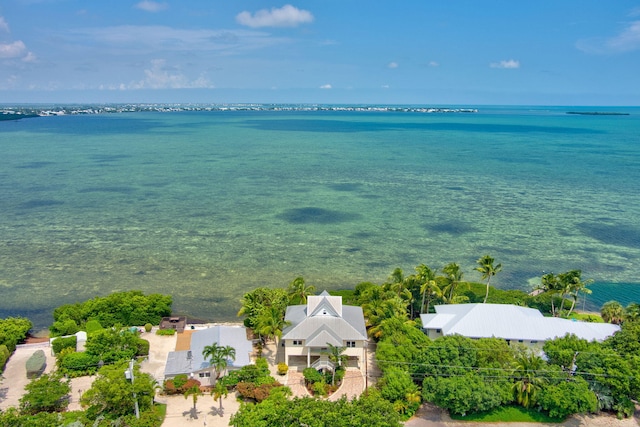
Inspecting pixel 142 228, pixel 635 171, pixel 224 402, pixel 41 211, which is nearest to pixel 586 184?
pixel 635 171

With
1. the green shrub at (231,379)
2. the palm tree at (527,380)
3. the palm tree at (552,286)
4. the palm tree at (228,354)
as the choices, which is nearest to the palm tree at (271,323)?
the palm tree at (228,354)

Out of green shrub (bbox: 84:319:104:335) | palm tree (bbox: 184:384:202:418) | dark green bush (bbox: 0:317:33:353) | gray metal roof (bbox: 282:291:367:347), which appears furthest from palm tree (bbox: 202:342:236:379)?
dark green bush (bbox: 0:317:33:353)

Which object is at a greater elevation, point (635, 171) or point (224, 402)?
point (635, 171)

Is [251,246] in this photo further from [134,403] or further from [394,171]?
[394,171]

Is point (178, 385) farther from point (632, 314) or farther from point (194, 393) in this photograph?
point (632, 314)

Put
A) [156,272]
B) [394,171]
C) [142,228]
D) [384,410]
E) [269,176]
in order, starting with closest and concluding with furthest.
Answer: [384,410] < [156,272] < [142,228] < [269,176] < [394,171]

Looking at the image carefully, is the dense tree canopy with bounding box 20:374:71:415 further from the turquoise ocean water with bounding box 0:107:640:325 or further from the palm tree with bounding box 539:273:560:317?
the palm tree with bounding box 539:273:560:317
